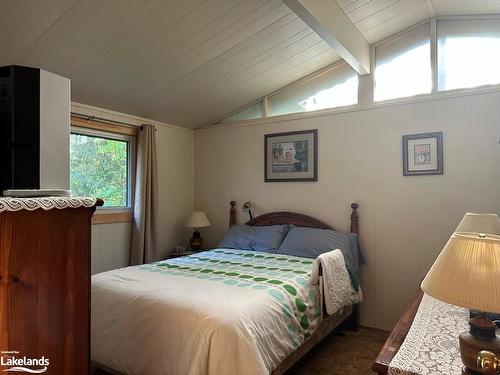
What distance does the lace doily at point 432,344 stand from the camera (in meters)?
1.15

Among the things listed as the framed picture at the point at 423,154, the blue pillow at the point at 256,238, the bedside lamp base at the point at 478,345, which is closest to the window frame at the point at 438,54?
the framed picture at the point at 423,154

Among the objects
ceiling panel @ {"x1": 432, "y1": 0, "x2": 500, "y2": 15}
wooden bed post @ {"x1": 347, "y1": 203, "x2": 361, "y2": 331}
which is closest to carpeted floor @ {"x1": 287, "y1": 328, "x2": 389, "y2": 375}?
wooden bed post @ {"x1": 347, "y1": 203, "x2": 361, "y2": 331}

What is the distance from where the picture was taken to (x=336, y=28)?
2617 millimetres

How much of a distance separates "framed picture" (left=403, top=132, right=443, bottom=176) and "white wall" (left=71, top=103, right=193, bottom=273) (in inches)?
106

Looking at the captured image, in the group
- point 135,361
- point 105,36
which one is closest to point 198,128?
point 105,36

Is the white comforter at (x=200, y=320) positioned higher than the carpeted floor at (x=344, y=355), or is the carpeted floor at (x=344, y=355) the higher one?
the white comforter at (x=200, y=320)

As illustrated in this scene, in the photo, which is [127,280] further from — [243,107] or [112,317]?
[243,107]

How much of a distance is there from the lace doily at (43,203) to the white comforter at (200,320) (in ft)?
→ 3.22

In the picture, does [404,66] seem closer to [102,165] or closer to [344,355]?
[344,355]

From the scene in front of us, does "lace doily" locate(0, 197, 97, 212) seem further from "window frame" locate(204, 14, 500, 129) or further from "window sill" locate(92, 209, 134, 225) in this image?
"window frame" locate(204, 14, 500, 129)

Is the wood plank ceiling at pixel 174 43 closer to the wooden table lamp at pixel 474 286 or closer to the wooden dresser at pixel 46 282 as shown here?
the wooden dresser at pixel 46 282

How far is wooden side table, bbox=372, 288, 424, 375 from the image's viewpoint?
1210 mm

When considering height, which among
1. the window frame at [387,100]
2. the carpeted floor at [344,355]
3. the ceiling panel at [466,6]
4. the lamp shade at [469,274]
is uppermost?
the ceiling panel at [466,6]

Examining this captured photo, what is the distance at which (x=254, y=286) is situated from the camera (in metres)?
2.24
